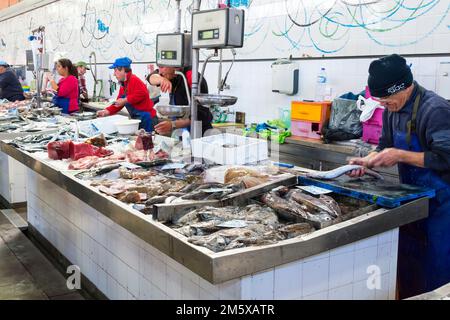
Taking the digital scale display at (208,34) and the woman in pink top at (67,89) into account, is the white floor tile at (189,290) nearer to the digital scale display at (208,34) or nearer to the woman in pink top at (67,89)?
the digital scale display at (208,34)

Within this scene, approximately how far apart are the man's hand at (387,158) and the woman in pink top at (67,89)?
5.52 m

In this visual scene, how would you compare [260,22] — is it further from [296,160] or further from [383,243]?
[383,243]

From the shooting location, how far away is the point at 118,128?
172 inches

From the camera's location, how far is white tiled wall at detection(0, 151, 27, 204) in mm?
5465

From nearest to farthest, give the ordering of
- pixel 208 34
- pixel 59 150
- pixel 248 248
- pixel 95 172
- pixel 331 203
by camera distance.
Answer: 1. pixel 248 248
2. pixel 331 203
3. pixel 208 34
4. pixel 95 172
5. pixel 59 150

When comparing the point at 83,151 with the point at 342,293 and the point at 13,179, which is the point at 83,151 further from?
the point at 13,179

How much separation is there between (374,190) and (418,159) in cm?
35

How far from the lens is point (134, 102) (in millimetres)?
5625

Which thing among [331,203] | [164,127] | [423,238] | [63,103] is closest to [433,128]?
[423,238]

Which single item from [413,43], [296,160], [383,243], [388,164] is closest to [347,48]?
[413,43]

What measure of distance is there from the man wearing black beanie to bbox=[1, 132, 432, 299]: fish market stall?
1.02 ft

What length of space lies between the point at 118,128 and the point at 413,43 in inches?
110

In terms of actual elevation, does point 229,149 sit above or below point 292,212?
above

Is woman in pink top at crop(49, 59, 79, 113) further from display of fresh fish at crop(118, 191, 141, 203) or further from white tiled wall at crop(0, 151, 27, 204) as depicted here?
display of fresh fish at crop(118, 191, 141, 203)
